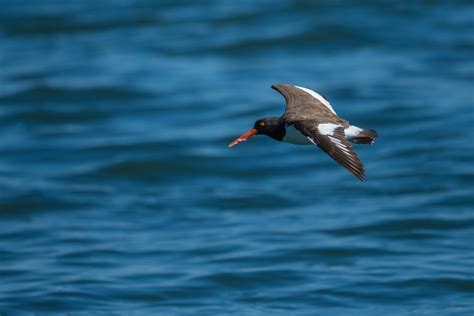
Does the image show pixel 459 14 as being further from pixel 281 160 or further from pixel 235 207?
pixel 235 207

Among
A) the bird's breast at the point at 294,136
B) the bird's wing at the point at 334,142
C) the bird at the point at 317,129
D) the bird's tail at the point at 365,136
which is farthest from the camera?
the bird's breast at the point at 294,136

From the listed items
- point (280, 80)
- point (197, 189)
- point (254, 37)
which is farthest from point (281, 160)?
point (254, 37)

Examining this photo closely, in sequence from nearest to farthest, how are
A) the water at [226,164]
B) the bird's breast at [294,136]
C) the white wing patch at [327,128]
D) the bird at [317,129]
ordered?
the bird at [317,129], the white wing patch at [327,128], the bird's breast at [294,136], the water at [226,164]

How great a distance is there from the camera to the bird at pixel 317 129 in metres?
8.89

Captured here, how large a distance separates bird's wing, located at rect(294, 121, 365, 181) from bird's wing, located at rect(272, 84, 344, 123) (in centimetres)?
45

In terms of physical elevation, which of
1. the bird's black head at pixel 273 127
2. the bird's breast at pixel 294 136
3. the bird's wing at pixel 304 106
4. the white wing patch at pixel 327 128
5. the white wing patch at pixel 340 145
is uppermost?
the bird's wing at pixel 304 106

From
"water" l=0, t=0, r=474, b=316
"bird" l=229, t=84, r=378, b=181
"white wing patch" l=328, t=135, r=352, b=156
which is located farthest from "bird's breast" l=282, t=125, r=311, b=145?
"water" l=0, t=0, r=474, b=316

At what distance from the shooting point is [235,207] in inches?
610

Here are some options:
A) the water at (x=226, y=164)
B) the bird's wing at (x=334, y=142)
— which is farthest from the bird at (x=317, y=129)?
the water at (x=226, y=164)

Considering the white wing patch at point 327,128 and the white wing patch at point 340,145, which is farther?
the white wing patch at point 327,128

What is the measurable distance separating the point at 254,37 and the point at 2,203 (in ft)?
28.5

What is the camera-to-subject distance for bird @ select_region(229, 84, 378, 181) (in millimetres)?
8891

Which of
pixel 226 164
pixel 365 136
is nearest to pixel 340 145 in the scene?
pixel 365 136

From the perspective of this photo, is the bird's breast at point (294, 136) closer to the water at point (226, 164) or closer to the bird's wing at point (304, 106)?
the bird's wing at point (304, 106)
